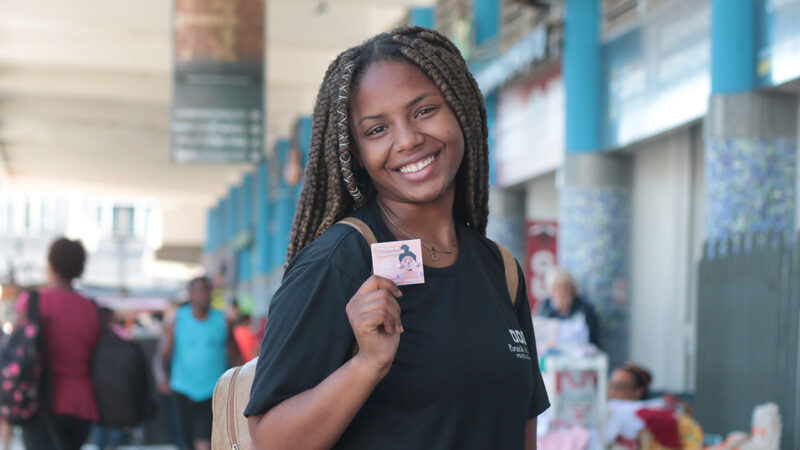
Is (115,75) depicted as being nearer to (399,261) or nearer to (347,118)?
(347,118)

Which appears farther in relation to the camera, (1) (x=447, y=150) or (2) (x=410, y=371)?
(1) (x=447, y=150)

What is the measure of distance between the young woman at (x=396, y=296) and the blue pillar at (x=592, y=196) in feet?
34.0

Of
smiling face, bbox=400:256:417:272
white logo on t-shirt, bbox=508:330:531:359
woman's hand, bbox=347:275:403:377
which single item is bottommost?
white logo on t-shirt, bbox=508:330:531:359

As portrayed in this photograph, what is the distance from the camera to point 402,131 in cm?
181

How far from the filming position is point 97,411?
5297 millimetres

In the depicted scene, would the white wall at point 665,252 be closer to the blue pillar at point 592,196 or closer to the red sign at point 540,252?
the blue pillar at point 592,196

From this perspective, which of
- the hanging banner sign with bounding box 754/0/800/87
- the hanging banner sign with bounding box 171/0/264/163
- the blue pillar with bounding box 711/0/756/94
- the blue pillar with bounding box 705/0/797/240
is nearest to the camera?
the hanging banner sign with bounding box 754/0/800/87

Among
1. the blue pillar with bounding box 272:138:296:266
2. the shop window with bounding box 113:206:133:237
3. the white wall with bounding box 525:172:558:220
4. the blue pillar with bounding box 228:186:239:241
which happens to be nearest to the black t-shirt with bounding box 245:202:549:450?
the white wall with bounding box 525:172:558:220

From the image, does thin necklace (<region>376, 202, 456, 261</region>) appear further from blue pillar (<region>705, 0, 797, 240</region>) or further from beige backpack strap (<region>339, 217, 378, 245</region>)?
blue pillar (<region>705, 0, 797, 240</region>)

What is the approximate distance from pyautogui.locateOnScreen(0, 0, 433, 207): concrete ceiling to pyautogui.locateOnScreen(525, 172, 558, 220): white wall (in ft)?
15.2

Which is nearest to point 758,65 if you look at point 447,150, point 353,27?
point 447,150

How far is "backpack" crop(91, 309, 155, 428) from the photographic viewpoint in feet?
17.4

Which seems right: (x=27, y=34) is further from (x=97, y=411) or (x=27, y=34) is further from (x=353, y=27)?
(x=97, y=411)

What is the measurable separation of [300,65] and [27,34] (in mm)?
6098
